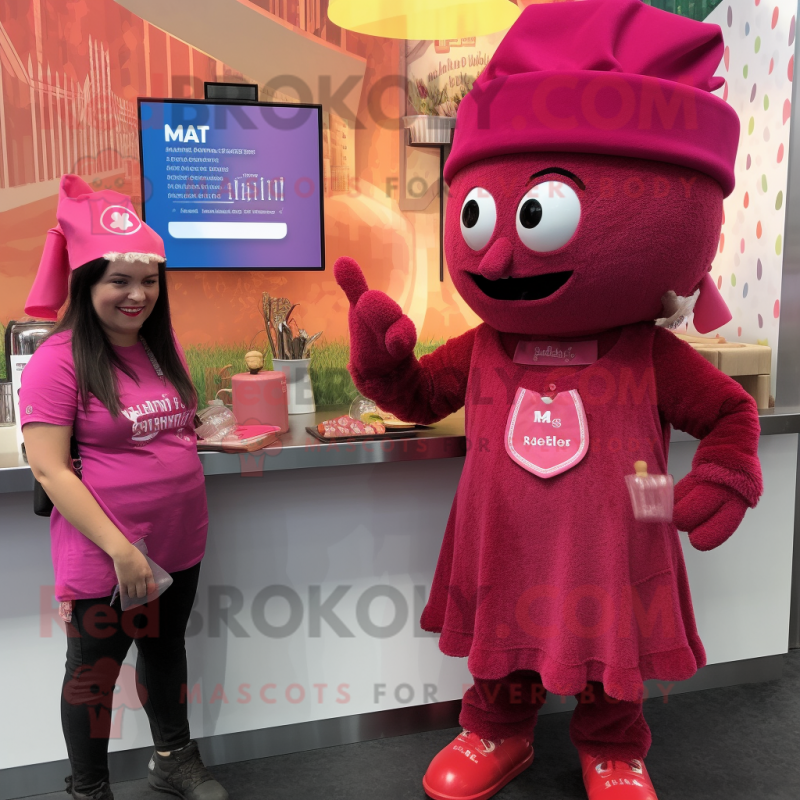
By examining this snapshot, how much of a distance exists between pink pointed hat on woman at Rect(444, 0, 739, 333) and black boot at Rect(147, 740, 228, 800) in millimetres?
1389

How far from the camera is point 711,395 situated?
56.6 inches

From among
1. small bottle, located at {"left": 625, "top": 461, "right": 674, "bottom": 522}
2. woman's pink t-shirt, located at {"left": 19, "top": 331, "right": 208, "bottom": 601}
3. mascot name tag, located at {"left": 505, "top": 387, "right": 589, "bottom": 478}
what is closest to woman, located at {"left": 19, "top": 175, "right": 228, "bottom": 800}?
woman's pink t-shirt, located at {"left": 19, "top": 331, "right": 208, "bottom": 601}

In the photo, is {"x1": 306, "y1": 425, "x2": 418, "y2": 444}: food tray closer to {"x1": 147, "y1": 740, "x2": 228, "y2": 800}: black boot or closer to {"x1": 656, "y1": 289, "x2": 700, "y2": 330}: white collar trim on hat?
{"x1": 656, "y1": 289, "x2": 700, "y2": 330}: white collar trim on hat

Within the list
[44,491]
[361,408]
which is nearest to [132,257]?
[44,491]

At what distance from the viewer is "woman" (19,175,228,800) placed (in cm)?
132

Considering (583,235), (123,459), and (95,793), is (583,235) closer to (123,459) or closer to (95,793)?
(123,459)

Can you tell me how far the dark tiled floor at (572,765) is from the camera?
1710 millimetres

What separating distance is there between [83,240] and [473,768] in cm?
134

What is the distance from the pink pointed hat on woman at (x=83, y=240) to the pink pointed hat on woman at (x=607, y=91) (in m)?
0.63

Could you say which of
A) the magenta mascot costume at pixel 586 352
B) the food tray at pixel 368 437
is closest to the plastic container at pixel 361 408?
the food tray at pixel 368 437

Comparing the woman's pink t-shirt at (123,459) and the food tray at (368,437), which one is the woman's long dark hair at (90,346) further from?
the food tray at (368,437)

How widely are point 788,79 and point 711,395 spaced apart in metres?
1.11

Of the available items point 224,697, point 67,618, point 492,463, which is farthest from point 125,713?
point 492,463

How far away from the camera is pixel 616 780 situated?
160 cm
